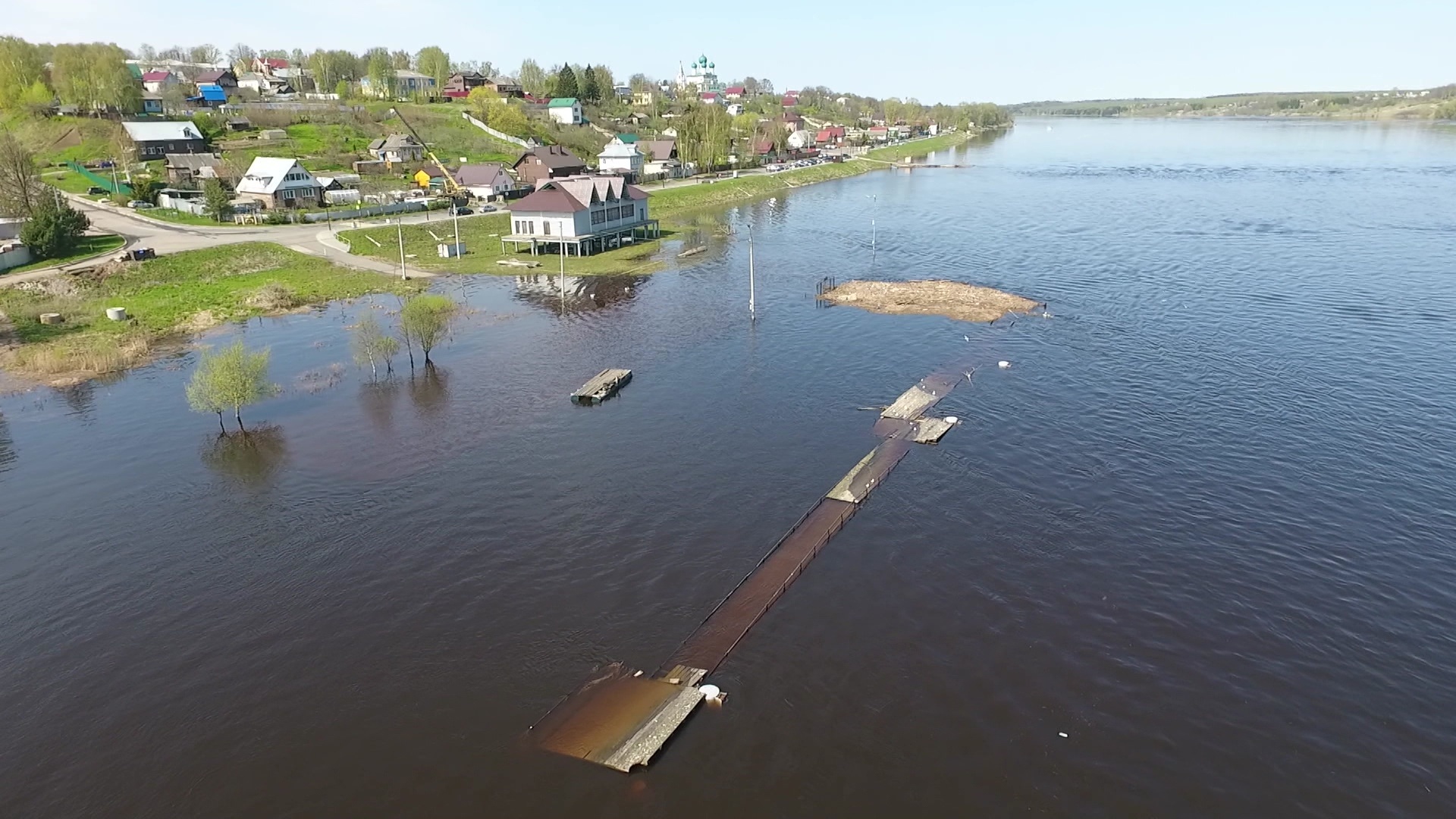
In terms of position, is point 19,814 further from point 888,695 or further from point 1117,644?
point 1117,644

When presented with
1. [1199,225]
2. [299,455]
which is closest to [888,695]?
[299,455]

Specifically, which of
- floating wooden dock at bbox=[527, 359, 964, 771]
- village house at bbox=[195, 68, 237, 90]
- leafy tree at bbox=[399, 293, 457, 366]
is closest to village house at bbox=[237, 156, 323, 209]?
leafy tree at bbox=[399, 293, 457, 366]

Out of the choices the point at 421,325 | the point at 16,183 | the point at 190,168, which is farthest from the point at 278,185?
the point at 421,325

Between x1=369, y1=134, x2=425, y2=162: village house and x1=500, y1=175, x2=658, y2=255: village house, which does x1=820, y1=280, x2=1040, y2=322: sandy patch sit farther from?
x1=369, y1=134, x2=425, y2=162: village house

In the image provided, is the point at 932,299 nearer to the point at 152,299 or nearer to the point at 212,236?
the point at 152,299

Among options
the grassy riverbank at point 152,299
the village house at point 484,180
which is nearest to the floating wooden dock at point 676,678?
the grassy riverbank at point 152,299

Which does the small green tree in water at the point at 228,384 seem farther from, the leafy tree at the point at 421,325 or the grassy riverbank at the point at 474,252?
the grassy riverbank at the point at 474,252
